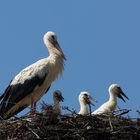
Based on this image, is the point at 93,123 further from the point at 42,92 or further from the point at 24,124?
the point at 42,92

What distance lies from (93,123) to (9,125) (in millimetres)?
1267

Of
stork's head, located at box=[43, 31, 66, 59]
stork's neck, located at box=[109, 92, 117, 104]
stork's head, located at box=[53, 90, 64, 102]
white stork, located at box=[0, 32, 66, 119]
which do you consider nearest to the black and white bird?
stork's head, located at box=[53, 90, 64, 102]

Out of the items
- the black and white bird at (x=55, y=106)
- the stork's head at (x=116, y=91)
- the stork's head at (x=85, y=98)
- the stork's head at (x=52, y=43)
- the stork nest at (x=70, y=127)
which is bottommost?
the stork nest at (x=70, y=127)

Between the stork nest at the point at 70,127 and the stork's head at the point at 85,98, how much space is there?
2.21 meters

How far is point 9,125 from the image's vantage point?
47.3 ft

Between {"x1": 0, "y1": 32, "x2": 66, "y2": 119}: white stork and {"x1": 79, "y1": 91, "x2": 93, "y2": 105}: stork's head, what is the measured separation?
0.61 m

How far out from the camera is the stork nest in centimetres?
1403

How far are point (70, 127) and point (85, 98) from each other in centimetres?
268

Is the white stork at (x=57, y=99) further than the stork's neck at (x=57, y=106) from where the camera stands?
Yes

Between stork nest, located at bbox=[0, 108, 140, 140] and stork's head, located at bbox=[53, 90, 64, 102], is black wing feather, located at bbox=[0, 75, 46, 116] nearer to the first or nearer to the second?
stork's head, located at bbox=[53, 90, 64, 102]

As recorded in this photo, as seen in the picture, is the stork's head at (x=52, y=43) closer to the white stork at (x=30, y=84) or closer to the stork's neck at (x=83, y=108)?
the white stork at (x=30, y=84)

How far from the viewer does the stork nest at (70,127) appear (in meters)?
14.0

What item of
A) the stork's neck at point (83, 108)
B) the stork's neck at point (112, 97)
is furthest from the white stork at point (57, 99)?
the stork's neck at point (112, 97)

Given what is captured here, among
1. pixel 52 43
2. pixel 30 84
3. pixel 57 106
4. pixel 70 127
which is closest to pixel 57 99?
pixel 57 106
